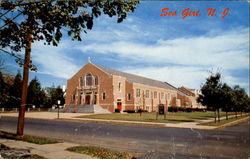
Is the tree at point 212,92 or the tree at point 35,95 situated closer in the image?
the tree at point 212,92

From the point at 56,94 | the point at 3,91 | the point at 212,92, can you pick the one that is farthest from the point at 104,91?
the point at 3,91

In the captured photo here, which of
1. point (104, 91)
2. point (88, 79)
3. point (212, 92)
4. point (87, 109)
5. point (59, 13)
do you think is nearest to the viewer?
point (59, 13)

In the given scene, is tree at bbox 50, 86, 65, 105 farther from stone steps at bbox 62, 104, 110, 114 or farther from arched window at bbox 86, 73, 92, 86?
stone steps at bbox 62, 104, 110, 114

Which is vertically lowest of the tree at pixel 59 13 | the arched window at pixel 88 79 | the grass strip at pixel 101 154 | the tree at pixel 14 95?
the grass strip at pixel 101 154

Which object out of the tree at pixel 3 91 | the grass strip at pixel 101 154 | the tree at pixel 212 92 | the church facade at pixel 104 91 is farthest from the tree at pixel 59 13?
the church facade at pixel 104 91

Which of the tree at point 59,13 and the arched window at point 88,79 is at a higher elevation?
the arched window at point 88,79

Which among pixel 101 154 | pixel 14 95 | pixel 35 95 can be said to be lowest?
pixel 101 154

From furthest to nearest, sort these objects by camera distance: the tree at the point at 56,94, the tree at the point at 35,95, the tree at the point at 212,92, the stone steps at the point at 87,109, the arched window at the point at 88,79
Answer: the tree at the point at 56,94, the tree at the point at 35,95, the arched window at the point at 88,79, the stone steps at the point at 87,109, the tree at the point at 212,92

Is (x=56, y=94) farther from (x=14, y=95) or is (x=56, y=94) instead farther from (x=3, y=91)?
(x=3, y=91)

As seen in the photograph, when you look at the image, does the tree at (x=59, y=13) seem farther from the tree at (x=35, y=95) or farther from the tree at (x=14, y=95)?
the tree at (x=35, y=95)

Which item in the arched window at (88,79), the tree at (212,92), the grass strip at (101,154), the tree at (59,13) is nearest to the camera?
the tree at (59,13)

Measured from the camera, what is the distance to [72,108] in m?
47.9

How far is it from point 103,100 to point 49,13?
44420mm

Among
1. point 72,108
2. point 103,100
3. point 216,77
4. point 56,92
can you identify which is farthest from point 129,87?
point 56,92
